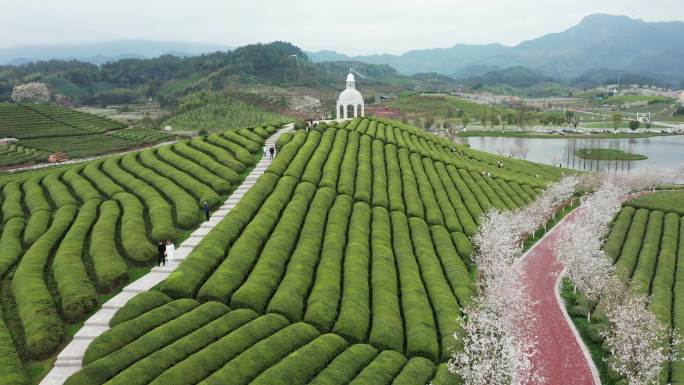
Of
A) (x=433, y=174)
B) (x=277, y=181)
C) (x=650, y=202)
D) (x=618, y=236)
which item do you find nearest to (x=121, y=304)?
(x=277, y=181)

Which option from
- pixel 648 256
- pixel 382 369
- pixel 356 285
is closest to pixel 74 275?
pixel 356 285

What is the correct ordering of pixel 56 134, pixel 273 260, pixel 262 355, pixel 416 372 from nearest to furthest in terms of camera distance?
pixel 262 355 < pixel 416 372 < pixel 273 260 < pixel 56 134

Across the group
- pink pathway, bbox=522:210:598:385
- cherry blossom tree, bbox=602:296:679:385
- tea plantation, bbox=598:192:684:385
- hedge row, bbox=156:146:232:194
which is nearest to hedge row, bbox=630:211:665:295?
tea plantation, bbox=598:192:684:385

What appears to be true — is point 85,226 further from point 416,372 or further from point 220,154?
point 416,372

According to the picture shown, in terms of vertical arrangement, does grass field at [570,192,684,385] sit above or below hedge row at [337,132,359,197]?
below

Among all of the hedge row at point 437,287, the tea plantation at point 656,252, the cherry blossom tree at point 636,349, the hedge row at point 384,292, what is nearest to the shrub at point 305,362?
the hedge row at point 384,292

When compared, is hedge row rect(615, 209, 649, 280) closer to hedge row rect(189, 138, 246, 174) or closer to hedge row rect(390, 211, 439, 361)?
hedge row rect(390, 211, 439, 361)

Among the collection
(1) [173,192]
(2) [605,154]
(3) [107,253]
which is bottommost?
(2) [605,154]

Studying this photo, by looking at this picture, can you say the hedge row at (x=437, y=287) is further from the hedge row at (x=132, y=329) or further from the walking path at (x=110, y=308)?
the walking path at (x=110, y=308)
